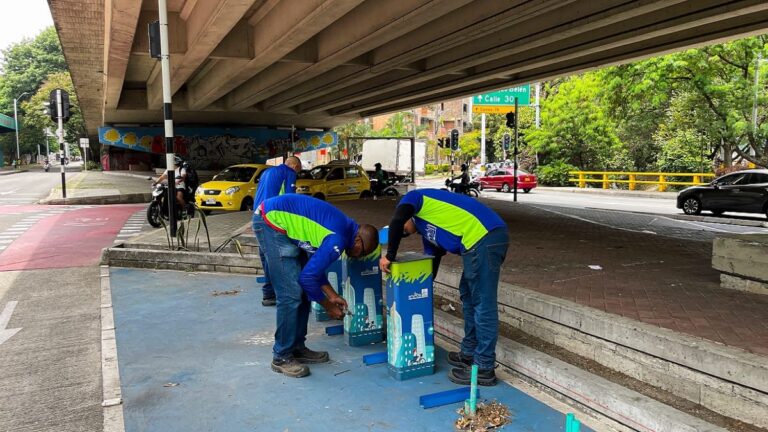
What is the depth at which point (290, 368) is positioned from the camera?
15.0 feet

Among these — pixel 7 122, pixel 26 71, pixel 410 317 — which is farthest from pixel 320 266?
pixel 26 71

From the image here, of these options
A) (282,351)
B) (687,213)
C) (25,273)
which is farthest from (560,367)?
(687,213)

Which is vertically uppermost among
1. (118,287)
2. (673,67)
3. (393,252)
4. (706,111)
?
(673,67)

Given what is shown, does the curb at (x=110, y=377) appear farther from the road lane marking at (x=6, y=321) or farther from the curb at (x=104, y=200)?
the curb at (x=104, y=200)

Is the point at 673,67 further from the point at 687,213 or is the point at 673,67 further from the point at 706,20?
the point at 706,20

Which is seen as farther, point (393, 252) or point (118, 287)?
point (118, 287)

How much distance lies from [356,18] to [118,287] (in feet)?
23.8

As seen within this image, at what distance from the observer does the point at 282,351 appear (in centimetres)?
464

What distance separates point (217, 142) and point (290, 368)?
33.7 meters

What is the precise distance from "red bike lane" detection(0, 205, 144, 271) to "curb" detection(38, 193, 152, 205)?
324 centimetres

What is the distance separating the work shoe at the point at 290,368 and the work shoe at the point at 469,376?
120cm

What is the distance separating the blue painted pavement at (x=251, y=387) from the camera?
12.4 feet

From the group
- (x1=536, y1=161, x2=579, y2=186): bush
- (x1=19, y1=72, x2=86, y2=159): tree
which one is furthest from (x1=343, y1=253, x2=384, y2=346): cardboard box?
(x1=19, y1=72, x2=86, y2=159): tree

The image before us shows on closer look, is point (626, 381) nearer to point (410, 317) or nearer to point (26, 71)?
point (410, 317)
